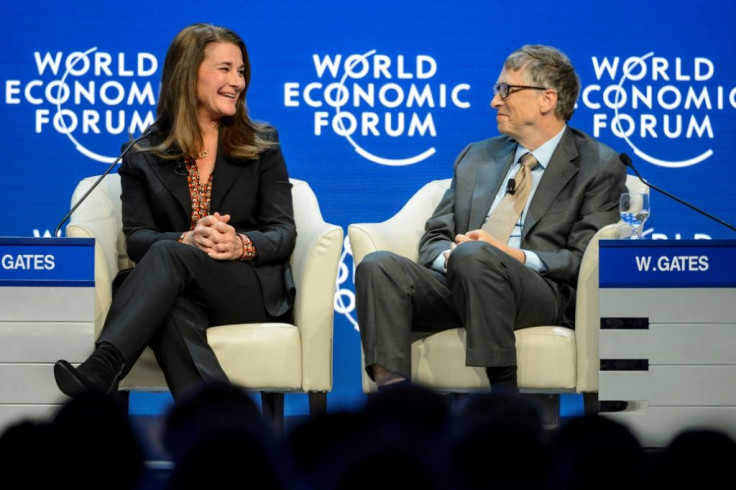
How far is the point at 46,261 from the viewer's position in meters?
3.27

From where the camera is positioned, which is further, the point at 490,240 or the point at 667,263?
the point at 490,240

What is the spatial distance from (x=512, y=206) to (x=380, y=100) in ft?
3.45

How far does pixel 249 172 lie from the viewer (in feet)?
12.3

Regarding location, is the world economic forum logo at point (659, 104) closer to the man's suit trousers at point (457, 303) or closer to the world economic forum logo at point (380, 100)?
the world economic forum logo at point (380, 100)

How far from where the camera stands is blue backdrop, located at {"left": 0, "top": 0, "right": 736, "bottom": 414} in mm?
4629

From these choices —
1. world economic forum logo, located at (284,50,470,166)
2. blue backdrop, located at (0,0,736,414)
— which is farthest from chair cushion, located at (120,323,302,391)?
world economic forum logo, located at (284,50,470,166)

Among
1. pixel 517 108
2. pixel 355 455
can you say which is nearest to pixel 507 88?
pixel 517 108

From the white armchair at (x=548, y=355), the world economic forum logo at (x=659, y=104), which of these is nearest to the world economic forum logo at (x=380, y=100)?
the world economic forum logo at (x=659, y=104)

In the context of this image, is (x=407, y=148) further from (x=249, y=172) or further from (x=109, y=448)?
(x=109, y=448)

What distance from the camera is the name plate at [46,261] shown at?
3.26 metres

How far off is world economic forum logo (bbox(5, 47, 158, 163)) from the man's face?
1.55 meters

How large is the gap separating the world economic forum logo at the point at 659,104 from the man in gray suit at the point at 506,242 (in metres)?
0.74

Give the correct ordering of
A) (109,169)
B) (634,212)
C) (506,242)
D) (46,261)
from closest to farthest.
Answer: (46,261), (634,212), (109,169), (506,242)

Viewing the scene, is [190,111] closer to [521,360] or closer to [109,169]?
[109,169]
